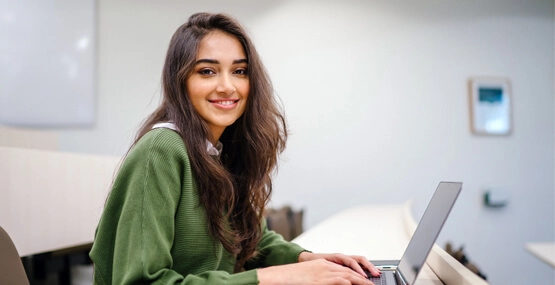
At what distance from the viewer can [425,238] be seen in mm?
834

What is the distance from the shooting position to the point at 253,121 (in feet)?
3.77

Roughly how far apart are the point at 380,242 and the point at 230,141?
2.35ft

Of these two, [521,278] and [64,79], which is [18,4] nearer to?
[64,79]

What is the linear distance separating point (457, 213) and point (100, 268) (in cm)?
352

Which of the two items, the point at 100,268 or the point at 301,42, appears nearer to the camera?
the point at 100,268

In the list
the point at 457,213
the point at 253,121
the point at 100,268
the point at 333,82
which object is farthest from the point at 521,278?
the point at 100,268

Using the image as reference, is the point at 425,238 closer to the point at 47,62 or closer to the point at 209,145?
the point at 209,145

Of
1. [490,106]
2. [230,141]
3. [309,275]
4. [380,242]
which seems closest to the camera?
→ [309,275]

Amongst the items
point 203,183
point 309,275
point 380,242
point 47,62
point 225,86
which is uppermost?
point 47,62

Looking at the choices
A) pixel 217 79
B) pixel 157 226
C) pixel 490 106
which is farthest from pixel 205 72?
pixel 490 106

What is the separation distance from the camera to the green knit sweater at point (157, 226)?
814 millimetres

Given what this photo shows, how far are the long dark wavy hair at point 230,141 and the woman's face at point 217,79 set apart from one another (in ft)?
0.05

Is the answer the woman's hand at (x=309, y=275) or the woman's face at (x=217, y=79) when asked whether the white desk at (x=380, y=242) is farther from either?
the woman's face at (x=217, y=79)

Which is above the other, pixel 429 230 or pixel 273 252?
pixel 429 230
